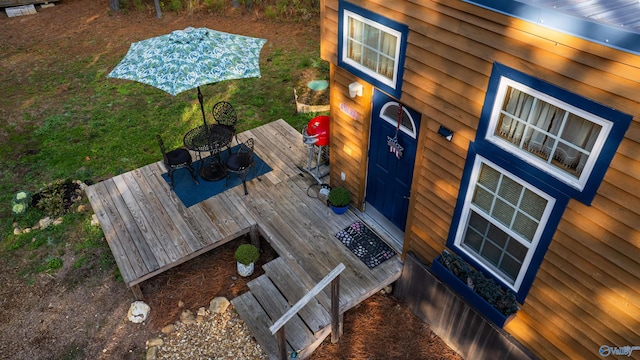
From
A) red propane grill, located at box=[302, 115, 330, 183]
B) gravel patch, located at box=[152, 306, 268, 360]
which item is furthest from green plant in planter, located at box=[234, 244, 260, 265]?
red propane grill, located at box=[302, 115, 330, 183]

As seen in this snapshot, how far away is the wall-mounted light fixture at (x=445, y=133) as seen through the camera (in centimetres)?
500

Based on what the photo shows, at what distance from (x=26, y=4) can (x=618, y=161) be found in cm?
1925

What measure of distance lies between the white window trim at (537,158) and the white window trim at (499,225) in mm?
239

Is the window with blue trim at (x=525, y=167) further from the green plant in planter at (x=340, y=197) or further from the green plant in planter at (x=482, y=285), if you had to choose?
the green plant in planter at (x=340, y=197)

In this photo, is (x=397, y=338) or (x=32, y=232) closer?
(x=397, y=338)

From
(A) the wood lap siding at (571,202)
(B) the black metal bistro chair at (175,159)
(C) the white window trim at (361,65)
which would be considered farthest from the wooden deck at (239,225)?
(C) the white window trim at (361,65)

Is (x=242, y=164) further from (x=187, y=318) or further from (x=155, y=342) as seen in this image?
(x=155, y=342)

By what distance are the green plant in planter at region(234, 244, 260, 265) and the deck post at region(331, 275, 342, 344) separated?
1.73 metres

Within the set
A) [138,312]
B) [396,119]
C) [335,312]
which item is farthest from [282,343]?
[396,119]

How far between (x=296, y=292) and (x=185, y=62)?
3983 mm

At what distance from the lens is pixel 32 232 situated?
7.99m

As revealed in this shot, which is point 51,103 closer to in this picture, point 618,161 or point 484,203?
point 484,203

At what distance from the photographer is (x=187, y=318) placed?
21.7 ft

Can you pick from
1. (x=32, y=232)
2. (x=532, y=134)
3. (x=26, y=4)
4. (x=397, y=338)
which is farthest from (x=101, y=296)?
(x=26, y=4)
